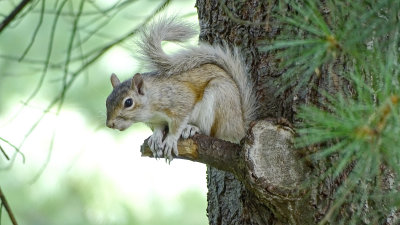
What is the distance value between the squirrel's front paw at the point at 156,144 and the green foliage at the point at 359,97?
1.23ft

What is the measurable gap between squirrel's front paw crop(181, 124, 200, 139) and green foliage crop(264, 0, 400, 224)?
12.1 inches

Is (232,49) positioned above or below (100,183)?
above

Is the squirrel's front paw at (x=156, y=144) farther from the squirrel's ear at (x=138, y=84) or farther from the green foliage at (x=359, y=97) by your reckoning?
the green foliage at (x=359, y=97)

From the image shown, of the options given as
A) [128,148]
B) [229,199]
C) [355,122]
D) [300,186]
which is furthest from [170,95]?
[128,148]

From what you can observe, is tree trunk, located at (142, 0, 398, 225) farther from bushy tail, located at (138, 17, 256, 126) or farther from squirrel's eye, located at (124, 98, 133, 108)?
squirrel's eye, located at (124, 98, 133, 108)

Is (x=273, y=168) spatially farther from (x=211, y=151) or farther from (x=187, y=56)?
(x=187, y=56)

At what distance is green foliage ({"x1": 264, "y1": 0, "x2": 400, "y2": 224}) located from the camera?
1.22 meters

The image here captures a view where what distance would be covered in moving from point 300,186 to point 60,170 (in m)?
2.01

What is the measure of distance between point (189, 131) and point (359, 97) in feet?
2.26

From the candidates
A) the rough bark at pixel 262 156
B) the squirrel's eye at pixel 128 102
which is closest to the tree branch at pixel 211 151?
the rough bark at pixel 262 156

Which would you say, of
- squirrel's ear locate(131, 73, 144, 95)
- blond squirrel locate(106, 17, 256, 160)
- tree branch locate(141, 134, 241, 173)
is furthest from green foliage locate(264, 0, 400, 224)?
squirrel's ear locate(131, 73, 144, 95)

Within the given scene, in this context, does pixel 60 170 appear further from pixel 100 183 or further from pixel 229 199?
pixel 229 199

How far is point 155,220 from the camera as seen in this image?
340 centimetres

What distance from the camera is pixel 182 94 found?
6.89 feet
